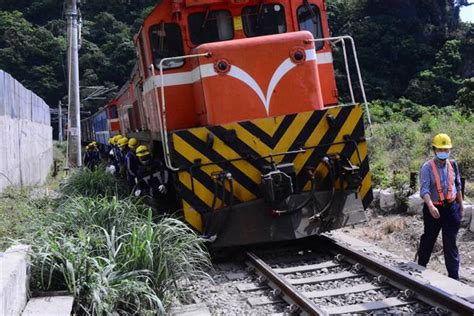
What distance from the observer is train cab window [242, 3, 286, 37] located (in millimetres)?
7285

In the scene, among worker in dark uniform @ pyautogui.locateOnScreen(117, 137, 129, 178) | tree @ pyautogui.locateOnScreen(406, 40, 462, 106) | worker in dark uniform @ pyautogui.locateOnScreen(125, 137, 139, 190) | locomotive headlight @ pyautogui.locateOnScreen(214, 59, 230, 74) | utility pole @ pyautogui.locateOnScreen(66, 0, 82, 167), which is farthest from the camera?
tree @ pyautogui.locateOnScreen(406, 40, 462, 106)

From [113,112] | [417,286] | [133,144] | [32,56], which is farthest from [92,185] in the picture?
[32,56]

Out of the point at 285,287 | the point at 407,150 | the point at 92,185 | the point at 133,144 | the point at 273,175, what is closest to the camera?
the point at 285,287

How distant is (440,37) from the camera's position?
54.2 metres

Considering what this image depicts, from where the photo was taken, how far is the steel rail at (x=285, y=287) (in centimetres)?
441

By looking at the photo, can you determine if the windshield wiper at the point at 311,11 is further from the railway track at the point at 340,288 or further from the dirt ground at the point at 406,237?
the dirt ground at the point at 406,237

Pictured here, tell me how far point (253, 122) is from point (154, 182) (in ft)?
7.87

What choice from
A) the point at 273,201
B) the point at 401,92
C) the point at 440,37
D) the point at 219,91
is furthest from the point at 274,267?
the point at 440,37

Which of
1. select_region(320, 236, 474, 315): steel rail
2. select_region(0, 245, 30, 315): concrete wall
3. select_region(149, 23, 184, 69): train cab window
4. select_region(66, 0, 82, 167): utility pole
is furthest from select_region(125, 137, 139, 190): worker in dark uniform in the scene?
select_region(66, 0, 82, 167): utility pole

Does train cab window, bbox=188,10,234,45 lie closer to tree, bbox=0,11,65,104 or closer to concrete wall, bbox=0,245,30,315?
concrete wall, bbox=0,245,30,315

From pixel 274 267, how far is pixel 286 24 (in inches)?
132

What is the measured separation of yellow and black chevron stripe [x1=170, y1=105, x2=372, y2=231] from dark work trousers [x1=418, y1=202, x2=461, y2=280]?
1315 millimetres

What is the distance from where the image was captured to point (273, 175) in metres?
6.23

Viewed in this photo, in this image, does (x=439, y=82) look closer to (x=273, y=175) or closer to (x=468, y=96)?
(x=468, y=96)
